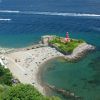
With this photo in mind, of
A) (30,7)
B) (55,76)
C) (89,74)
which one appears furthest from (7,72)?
(30,7)

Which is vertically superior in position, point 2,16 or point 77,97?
point 2,16

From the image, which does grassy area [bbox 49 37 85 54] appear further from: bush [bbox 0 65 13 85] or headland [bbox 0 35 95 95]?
bush [bbox 0 65 13 85]

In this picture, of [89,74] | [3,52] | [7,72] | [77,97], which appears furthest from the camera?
[3,52]

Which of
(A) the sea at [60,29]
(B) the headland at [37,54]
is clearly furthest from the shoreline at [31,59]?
(A) the sea at [60,29]

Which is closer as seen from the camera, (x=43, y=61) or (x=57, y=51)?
(x=43, y=61)

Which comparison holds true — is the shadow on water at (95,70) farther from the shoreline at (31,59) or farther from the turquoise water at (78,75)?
the shoreline at (31,59)

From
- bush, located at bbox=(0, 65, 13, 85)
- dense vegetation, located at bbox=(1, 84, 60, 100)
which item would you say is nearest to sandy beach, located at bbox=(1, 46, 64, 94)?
bush, located at bbox=(0, 65, 13, 85)

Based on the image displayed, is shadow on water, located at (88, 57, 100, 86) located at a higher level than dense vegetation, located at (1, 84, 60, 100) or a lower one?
lower

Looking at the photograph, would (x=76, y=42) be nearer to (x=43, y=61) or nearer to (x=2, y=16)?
(x=43, y=61)
